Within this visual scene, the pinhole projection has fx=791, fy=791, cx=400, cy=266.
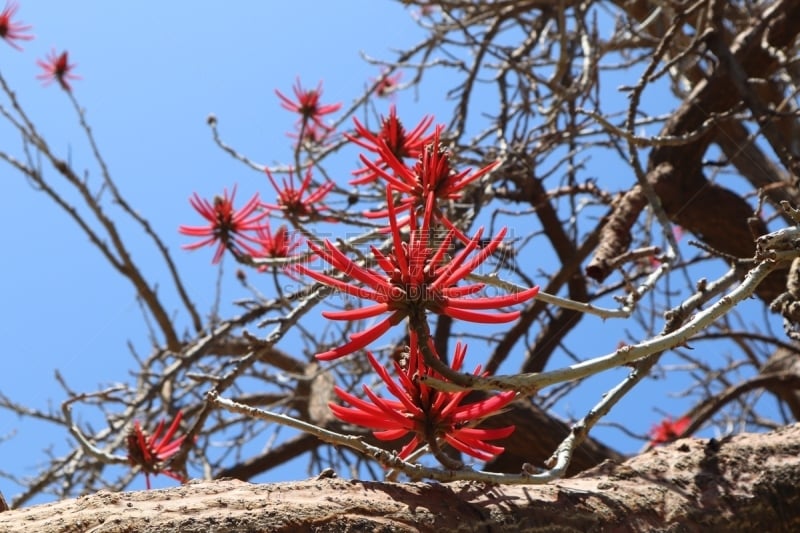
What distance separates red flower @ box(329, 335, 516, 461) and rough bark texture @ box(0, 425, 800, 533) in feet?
0.19

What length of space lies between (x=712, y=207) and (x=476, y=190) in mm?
760

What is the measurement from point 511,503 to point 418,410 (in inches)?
5.2

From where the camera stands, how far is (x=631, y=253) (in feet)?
4.28

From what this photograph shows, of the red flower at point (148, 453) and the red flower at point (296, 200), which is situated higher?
the red flower at point (296, 200)

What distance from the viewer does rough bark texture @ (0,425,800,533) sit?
2.30 feet

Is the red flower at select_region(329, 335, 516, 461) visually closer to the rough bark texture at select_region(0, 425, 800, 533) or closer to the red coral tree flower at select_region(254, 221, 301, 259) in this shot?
the rough bark texture at select_region(0, 425, 800, 533)

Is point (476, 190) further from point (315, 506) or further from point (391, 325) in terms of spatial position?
point (315, 506)

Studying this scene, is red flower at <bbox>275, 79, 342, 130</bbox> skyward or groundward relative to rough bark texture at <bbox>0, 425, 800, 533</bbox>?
skyward

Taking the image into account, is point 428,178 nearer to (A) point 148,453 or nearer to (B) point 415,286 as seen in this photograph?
(B) point 415,286

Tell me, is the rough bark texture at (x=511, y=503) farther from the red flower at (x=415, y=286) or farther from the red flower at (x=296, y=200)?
the red flower at (x=296, y=200)

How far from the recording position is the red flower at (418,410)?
2.58 feet

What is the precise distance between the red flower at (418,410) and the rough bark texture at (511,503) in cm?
6

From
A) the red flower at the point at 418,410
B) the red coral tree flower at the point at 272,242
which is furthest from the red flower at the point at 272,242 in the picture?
the red flower at the point at 418,410

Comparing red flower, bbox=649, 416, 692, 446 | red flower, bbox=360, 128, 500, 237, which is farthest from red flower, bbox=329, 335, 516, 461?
red flower, bbox=649, 416, 692, 446
